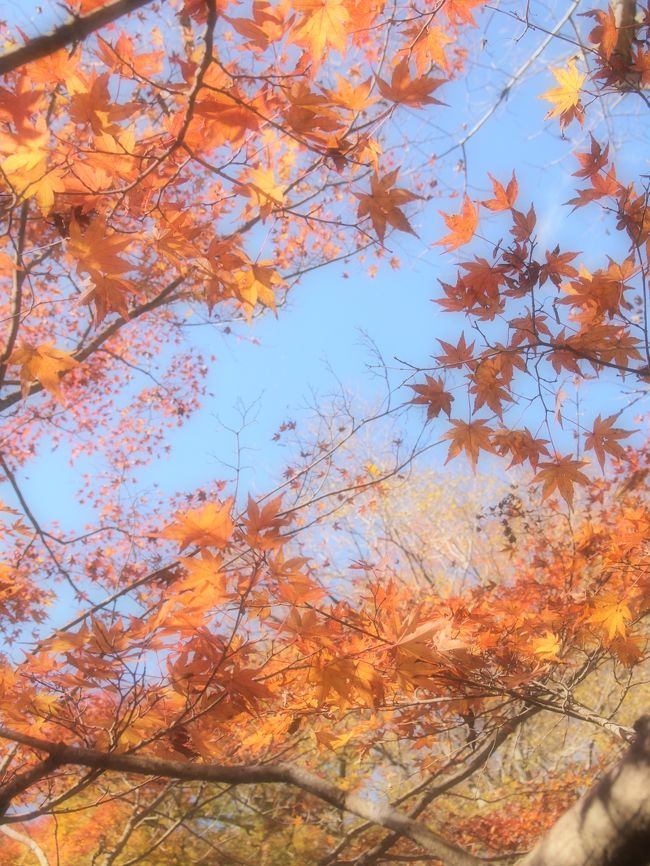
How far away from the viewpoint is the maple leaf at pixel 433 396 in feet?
9.09

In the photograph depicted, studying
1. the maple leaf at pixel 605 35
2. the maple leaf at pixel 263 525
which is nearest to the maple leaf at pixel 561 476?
the maple leaf at pixel 263 525

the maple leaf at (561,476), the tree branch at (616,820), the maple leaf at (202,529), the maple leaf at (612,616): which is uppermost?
the maple leaf at (202,529)

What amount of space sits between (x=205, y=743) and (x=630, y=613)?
2.11m

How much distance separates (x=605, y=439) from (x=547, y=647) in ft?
3.42

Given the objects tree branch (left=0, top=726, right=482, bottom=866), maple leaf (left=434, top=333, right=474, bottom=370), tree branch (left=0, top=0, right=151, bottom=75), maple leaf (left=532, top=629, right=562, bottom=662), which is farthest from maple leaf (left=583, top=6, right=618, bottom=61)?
tree branch (left=0, top=726, right=482, bottom=866)

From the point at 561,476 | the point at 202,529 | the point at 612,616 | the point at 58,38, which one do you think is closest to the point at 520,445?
the point at 561,476

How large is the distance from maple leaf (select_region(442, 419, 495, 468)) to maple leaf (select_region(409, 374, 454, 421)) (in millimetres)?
88

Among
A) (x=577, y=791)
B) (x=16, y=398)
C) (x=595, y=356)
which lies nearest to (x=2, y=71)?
(x=595, y=356)

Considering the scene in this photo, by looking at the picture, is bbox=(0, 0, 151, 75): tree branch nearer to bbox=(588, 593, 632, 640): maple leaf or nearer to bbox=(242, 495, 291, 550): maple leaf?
Result: bbox=(242, 495, 291, 550): maple leaf

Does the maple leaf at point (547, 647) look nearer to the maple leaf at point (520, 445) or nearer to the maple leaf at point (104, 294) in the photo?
the maple leaf at point (520, 445)

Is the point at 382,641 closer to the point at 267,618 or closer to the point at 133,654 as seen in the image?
the point at 267,618

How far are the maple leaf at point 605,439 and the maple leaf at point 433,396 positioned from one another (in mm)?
668

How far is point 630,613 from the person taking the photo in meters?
3.03

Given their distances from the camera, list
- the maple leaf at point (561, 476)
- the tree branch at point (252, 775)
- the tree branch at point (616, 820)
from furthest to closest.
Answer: the maple leaf at point (561, 476) → the tree branch at point (252, 775) → the tree branch at point (616, 820)
